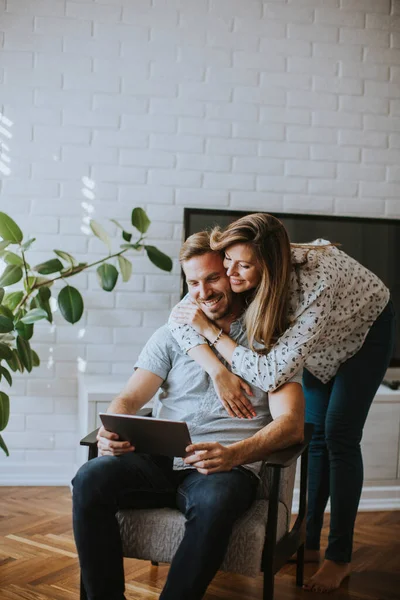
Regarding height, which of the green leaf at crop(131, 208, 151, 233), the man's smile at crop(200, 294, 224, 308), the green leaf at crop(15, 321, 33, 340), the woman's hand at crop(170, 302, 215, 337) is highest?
the green leaf at crop(131, 208, 151, 233)

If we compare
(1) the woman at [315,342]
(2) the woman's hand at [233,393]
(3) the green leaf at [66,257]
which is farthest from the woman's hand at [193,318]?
(3) the green leaf at [66,257]

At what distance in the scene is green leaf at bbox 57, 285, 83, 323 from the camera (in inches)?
127

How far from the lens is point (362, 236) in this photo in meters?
3.71

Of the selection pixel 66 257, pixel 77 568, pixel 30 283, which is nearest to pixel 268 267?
pixel 77 568

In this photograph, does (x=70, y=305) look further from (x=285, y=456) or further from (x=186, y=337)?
(x=285, y=456)

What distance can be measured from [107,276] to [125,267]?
0.12 m

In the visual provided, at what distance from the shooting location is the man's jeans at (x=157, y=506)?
6.15 feet

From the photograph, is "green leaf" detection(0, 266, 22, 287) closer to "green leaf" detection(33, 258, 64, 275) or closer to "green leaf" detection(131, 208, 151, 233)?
"green leaf" detection(33, 258, 64, 275)

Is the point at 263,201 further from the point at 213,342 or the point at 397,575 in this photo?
the point at 397,575

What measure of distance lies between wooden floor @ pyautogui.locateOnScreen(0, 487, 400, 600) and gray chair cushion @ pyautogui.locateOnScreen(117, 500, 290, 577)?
450mm

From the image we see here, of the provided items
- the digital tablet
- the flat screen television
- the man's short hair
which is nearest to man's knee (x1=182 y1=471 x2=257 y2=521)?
the digital tablet

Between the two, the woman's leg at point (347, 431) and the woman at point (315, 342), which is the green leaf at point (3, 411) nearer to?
the woman at point (315, 342)

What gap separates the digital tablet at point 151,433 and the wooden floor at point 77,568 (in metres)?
0.65

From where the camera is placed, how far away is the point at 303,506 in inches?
97.6
